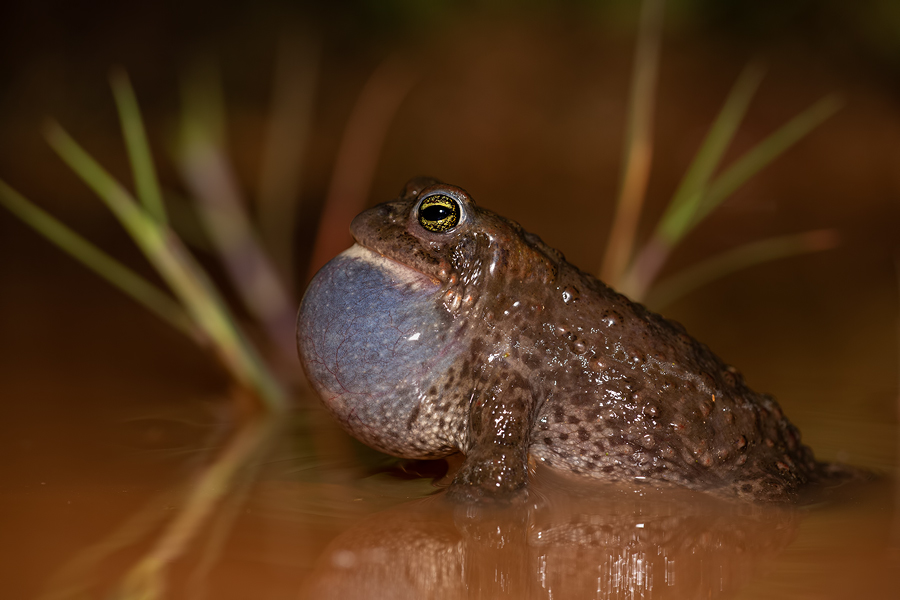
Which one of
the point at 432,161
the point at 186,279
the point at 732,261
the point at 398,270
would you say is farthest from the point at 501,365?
the point at 432,161

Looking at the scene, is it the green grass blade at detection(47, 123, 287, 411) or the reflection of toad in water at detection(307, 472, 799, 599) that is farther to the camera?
the green grass blade at detection(47, 123, 287, 411)

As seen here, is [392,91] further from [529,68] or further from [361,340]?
[361,340]

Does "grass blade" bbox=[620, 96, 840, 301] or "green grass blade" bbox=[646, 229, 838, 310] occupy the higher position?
"green grass blade" bbox=[646, 229, 838, 310]

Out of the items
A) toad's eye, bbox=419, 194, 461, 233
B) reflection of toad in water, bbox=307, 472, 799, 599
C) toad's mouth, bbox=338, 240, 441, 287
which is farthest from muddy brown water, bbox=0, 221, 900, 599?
toad's eye, bbox=419, 194, 461, 233

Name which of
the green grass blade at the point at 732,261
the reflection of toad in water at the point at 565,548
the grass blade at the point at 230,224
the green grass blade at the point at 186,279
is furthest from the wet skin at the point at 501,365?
the green grass blade at the point at 732,261

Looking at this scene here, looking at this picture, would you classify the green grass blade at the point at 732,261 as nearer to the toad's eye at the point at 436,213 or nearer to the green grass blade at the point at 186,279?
the green grass blade at the point at 186,279

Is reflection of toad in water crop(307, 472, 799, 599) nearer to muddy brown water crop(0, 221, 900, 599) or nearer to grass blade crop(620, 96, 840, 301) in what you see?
muddy brown water crop(0, 221, 900, 599)
